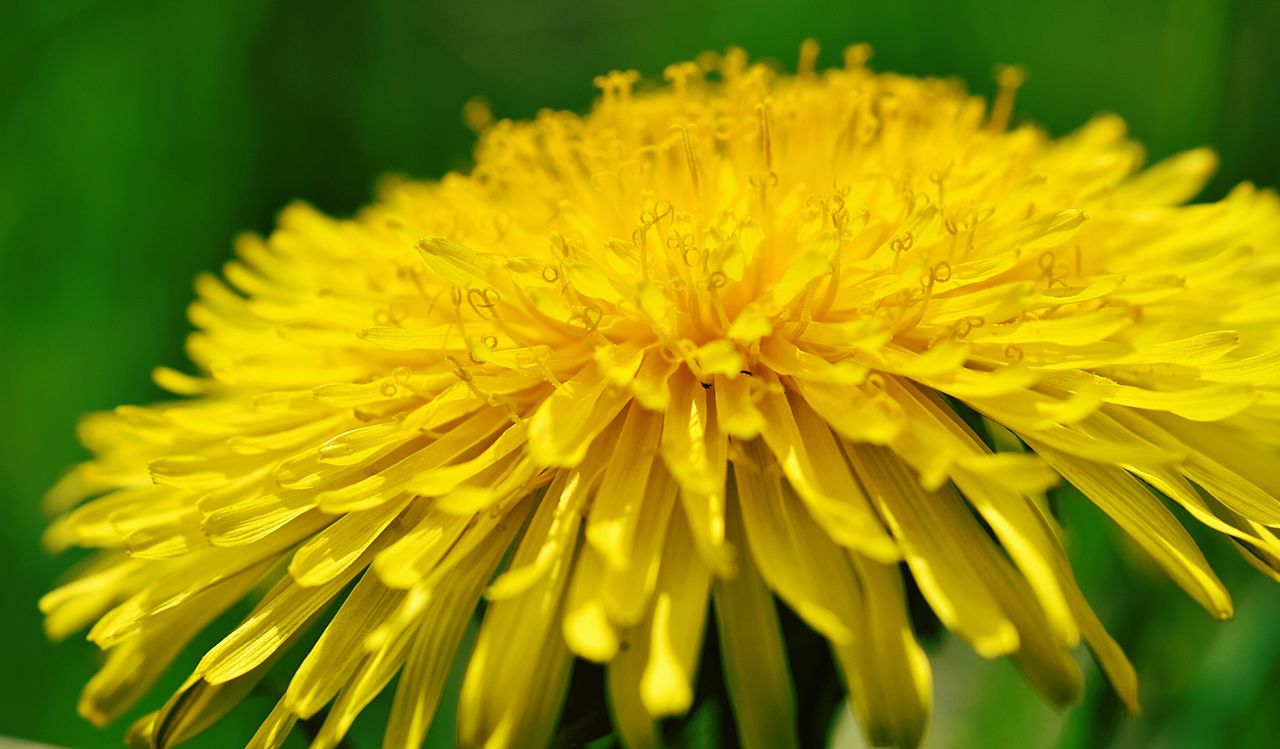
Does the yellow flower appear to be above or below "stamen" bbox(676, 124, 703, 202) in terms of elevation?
below

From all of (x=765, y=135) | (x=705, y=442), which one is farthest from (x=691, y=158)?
(x=705, y=442)

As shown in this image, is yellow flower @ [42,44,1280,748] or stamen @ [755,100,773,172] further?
stamen @ [755,100,773,172]

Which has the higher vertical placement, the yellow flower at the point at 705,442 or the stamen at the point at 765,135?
the stamen at the point at 765,135

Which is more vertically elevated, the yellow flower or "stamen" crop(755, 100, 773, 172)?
"stamen" crop(755, 100, 773, 172)

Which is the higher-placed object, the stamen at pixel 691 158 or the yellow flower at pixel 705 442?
the stamen at pixel 691 158

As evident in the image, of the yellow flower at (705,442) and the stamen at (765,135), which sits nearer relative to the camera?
the yellow flower at (705,442)

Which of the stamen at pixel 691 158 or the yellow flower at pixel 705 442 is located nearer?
the yellow flower at pixel 705 442

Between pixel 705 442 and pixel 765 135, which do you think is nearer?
pixel 705 442

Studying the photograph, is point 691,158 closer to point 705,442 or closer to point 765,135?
point 765,135

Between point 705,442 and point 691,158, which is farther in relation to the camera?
point 691,158
